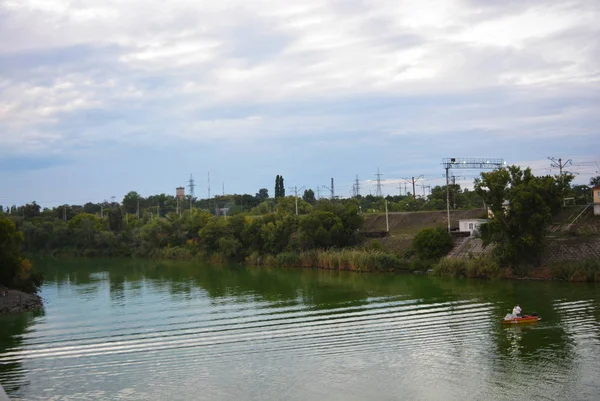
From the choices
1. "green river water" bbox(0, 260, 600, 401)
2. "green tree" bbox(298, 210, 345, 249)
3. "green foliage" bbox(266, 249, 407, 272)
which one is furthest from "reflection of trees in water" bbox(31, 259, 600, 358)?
"green tree" bbox(298, 210, 345, 249)

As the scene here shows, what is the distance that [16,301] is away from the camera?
1727 inches

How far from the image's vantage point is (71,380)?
968 inches

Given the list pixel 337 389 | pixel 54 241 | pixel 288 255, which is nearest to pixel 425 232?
pixel 288 255

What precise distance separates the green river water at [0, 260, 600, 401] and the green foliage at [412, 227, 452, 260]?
1059 centimetres

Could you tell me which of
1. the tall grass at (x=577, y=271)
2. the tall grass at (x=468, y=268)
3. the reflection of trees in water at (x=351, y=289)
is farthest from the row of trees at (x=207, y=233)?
the tall grass at (x=577, y=271)

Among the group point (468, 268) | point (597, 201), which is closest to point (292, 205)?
point (468, 268)

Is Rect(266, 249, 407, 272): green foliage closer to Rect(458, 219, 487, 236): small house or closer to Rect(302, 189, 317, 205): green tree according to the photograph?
Rect(458, 219, 487, 236): small house

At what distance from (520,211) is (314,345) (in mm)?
27558

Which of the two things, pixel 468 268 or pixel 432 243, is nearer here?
pixel 468 268

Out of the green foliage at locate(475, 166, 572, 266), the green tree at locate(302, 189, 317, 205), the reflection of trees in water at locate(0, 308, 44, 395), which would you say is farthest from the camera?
the green tree at locate(302, 189, 317, 205)

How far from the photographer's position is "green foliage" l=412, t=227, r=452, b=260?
60.2 m

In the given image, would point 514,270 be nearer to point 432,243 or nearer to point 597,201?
point 432,243

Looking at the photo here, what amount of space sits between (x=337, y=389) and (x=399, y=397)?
227 centimetres

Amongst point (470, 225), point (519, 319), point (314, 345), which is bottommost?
point (314, 345)
